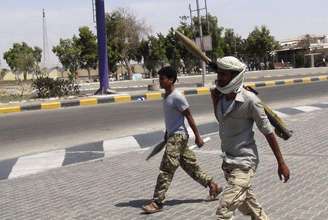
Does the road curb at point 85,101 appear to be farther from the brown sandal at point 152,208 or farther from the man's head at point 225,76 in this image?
the man's head at point 225,76

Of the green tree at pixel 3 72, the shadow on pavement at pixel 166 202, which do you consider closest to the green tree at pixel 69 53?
the green tree at pixel 3 72

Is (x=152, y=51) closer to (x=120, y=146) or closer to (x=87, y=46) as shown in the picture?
(x=87, y=46)

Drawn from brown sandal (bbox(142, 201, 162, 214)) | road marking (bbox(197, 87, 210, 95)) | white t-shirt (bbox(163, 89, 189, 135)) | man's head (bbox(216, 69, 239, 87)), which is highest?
man's head (bbox(216, 69, 239, 87))

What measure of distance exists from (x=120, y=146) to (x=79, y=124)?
382 centimetres

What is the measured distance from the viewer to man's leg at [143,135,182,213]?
5651 mm

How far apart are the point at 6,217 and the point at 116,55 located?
48710mm

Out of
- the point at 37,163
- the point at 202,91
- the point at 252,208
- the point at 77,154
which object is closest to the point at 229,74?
the point at 252,208

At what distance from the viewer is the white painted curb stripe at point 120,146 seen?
993 cm

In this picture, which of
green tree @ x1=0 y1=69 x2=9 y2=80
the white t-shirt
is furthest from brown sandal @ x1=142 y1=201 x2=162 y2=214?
green tree @ x1=0 y1=69 x2=9 y2=80

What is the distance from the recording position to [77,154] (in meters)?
9.84

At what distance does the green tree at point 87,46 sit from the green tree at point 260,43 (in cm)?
2013

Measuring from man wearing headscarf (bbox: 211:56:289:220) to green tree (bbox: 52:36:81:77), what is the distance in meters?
51.8

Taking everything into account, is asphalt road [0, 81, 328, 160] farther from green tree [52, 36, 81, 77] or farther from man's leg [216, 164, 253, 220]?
green tree [52, 36, 81, 77]

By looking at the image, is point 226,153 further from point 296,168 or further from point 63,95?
point 63,95
